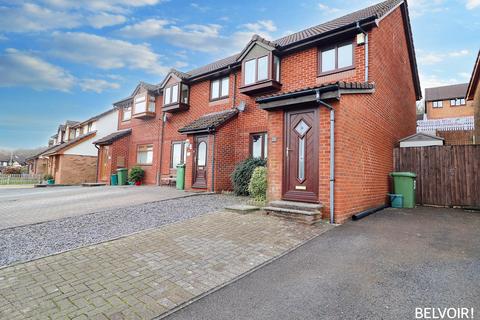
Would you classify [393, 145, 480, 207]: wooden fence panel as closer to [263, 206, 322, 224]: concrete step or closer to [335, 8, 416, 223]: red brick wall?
[335, 8, 416, 223]: red brick wall

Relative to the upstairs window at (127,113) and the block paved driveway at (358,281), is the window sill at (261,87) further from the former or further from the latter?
the upstairs window at (127,113)

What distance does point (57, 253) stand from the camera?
12.7ft

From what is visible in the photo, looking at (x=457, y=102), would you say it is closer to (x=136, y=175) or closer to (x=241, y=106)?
(x=241, y=106)

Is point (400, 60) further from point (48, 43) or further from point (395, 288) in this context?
point (48, 43)

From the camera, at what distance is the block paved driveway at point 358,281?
7.86 feet

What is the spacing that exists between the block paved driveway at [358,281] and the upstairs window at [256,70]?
26.8ft

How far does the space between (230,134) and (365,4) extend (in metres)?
9.05

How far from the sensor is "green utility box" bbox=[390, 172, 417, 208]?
8.00 m

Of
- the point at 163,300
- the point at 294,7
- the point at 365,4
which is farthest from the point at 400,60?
the point at 163,300

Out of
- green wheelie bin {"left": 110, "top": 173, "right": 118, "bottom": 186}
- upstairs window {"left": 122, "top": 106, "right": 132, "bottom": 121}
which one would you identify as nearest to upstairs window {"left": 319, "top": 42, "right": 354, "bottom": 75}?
green wheelie bin {"left": 110, "top": 173, "right": 118, "bottom": 186}

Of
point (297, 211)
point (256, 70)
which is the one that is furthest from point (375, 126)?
point (256, 70)

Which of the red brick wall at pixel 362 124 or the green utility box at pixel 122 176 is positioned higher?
the red brick wall at pixel 362 124

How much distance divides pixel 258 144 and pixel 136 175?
9.52 meters

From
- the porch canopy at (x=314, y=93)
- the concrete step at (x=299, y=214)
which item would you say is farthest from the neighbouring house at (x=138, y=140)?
the concrete step at (x=299, y=214)
